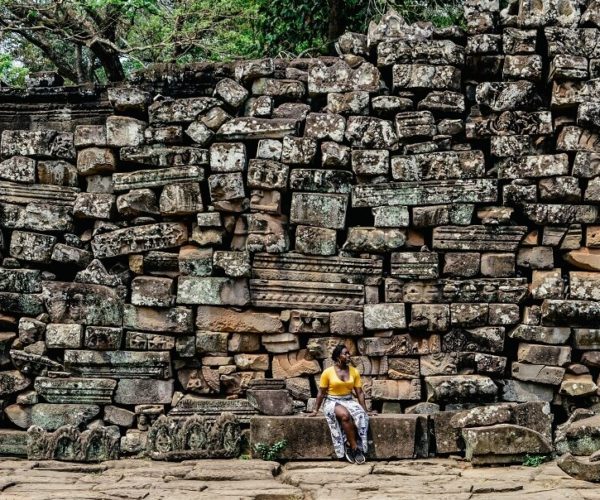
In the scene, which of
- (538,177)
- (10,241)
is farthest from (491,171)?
(10,241)

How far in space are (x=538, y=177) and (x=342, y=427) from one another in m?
3.56

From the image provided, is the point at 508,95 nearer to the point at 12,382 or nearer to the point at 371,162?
the point at 371,162

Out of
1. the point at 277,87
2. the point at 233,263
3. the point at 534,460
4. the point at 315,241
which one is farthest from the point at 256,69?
the point at 534,460

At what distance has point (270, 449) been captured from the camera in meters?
9.45

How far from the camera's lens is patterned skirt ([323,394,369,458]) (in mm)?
9367

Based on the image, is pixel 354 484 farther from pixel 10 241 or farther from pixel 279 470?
pixel 10 241

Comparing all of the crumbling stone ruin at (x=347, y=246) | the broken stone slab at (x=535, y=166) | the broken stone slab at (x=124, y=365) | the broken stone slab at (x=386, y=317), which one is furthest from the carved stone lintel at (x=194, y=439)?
the broken stone slab at (x=535, y=166)

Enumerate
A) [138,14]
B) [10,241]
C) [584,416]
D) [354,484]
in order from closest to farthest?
[354,484], [584,416], [10,241], [138,14]

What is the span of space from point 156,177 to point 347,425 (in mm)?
3599

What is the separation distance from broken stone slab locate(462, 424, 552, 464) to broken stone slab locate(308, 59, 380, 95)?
159 inches

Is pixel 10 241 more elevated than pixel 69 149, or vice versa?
pixel 69 149

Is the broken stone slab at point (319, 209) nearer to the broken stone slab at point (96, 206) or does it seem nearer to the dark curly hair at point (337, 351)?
the dark curly hair at point (337, 351)

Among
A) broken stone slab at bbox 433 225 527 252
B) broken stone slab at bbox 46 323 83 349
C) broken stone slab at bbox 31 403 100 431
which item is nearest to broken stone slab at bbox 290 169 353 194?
broken stone slab at bbox 433 225 527 252

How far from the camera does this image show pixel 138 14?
18.0m
